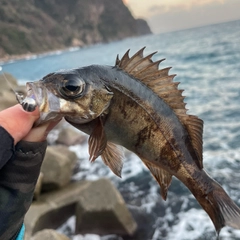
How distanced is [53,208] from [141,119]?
4.30m

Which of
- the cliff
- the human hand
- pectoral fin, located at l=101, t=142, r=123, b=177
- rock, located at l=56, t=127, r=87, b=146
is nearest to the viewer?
the human hand

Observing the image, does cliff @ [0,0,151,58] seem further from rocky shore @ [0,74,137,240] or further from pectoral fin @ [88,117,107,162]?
pectoral fin @ [88,117,107,162]

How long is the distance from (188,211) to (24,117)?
5.46 metres

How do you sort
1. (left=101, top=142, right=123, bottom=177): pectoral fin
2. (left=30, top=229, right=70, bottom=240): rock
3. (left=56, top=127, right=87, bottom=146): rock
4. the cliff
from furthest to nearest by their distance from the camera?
the cliff
(left=56, top=127, right=87, bottom=146): rock
(left=30, top=229, right=70, bottom=240): rock
(left=101, top=142, right=123, bottom=177): pectoral fin

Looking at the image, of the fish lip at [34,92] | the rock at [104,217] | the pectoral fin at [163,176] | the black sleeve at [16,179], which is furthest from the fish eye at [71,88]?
the rock at [104,217]

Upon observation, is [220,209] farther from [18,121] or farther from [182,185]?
[182,185]

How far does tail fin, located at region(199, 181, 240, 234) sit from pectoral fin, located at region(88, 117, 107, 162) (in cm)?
92

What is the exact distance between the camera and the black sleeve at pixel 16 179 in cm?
181

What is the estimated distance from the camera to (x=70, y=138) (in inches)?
440

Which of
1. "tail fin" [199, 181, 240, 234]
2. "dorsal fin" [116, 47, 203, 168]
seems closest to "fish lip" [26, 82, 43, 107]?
"dorsal fin" [116, 47, 203, 168]

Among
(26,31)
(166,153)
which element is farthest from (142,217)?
(26,31)

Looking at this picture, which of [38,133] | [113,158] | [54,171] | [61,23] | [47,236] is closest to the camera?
[38,133]

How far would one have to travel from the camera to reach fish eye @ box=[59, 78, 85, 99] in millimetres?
1934

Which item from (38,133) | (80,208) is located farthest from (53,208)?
(38,133)
